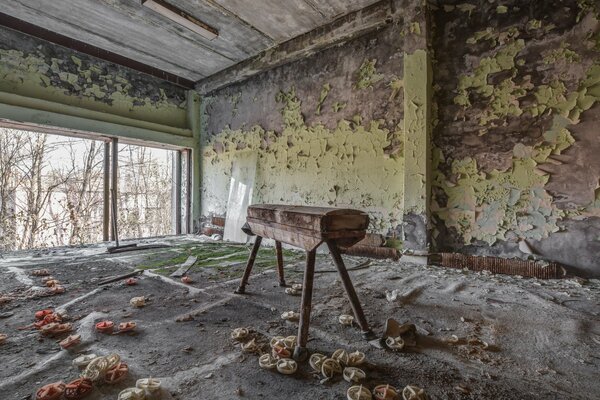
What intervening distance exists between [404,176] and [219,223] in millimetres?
3630

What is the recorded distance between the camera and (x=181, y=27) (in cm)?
385

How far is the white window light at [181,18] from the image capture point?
129 inches

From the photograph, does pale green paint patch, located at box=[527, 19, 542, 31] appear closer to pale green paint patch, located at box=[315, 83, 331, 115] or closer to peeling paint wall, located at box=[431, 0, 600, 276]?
peeling paint wall, located at box=[431, 0, 600, 276]

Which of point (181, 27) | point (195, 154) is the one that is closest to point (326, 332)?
point (181, 27)

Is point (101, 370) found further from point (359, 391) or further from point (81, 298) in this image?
point (81, 298)

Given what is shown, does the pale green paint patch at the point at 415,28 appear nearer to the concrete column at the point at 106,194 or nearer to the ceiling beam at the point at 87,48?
the ceiling beam at the point at 87,48

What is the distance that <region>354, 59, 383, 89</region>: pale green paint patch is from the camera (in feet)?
11.5

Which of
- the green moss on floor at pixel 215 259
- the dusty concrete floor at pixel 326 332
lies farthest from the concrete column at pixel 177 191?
the dusty concrete floor at pixel 326 332

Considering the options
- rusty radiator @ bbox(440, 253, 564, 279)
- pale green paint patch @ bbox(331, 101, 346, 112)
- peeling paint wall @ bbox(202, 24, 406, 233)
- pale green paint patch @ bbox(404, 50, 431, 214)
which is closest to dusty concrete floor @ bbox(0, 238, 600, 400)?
rusty radiator @ bbox(440, 253, 564, 279)

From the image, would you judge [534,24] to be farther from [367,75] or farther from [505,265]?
[505,265]

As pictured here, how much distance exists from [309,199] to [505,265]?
2.42 meters

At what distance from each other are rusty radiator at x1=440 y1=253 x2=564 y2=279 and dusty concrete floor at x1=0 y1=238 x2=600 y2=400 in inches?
5.6

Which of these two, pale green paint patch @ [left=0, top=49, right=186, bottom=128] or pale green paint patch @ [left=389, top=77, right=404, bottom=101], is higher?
pale green paint patch @ [left=0, top=49, right=186, bottom=128]

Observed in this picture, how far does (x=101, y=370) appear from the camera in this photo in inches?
43.6
